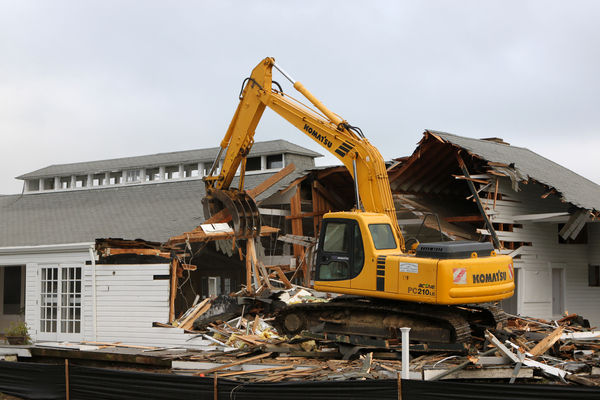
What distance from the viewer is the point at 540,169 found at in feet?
64.0

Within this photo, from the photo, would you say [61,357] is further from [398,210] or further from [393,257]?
[398,210]

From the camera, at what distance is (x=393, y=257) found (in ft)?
36.4

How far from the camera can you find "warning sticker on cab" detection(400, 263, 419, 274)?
424 inches

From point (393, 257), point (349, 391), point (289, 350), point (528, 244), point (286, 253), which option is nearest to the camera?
point (349, 391)

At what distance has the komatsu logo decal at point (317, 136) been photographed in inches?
547

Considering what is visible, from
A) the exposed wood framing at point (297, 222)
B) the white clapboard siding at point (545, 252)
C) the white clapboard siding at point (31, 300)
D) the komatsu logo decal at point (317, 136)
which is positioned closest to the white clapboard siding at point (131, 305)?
the white clapboard siding at point (31, 300)

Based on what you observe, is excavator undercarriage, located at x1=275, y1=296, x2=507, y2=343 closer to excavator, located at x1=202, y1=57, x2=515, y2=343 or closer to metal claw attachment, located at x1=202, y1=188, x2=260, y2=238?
excavator, located at x1=202, y1=57, x2=515, y2=343

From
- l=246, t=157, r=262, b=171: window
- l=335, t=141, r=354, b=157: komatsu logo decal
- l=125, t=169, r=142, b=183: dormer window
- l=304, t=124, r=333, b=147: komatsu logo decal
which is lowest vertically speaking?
l=335, t=141, r=354, b=157: komatsu logo decal

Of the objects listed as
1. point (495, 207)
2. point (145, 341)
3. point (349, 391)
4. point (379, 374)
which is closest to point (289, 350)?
point (379, 374)

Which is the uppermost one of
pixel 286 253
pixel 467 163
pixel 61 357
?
pixel 467 163

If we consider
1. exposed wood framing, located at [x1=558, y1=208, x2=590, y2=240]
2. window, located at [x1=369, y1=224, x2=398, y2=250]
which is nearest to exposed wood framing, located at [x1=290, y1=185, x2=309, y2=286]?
exposed wood framing, located at [x1=558, y1=208, x2=590, y2=240]

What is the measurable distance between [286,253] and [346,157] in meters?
9.52

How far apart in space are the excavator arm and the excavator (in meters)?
0.02

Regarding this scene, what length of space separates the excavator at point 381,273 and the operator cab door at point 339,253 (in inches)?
0.7
